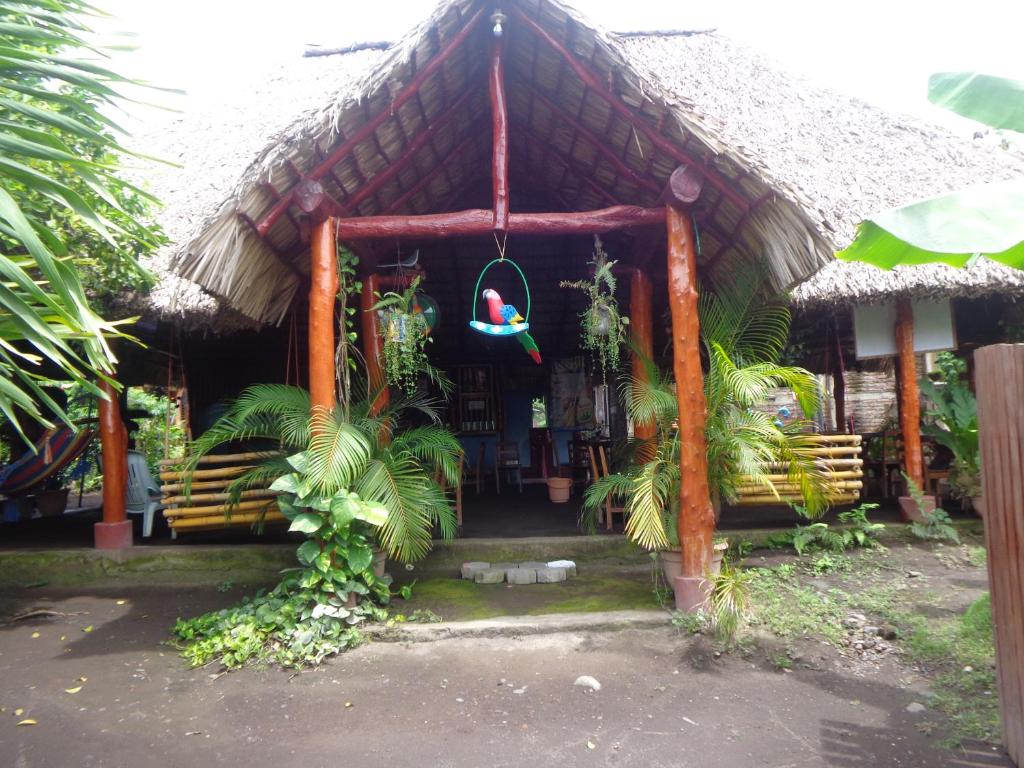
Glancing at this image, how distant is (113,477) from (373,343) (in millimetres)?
2596

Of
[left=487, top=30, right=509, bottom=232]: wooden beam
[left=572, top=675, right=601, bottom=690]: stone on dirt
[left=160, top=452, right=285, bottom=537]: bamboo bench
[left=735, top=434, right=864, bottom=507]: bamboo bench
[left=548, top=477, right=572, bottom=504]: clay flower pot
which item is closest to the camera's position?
[left=572, top=675, right=601, bottom=690]: stone on dirt

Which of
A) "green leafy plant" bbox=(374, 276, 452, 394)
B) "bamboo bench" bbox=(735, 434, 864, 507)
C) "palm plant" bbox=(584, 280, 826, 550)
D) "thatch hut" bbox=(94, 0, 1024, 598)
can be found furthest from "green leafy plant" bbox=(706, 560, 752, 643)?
"green leafy plant" bbox=(374, 276, 452, 394)

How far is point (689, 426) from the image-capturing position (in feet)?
12.8

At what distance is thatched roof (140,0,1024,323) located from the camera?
11.7ft

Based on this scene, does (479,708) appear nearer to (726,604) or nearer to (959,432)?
(726,604)

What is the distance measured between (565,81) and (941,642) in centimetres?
387

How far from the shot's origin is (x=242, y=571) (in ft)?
16.5

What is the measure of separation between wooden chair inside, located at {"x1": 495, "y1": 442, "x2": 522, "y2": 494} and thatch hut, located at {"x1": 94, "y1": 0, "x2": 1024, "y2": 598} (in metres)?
3.54

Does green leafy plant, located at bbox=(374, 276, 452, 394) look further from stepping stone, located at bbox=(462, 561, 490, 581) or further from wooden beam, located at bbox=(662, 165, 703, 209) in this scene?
wooden beam, located at bbox=(662, 165, 703, 209)

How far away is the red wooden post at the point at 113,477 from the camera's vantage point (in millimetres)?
5227

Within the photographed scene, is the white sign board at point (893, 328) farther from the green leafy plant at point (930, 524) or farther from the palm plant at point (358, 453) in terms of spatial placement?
the palm plant at point (358, 453)

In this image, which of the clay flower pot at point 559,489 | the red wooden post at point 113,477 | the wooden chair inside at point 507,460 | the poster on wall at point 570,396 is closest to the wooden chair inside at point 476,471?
the wooden chair inside at point 507,460

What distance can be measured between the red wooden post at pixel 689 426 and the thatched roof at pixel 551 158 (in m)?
0.38

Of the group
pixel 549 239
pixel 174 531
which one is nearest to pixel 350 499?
pixel 174 531
